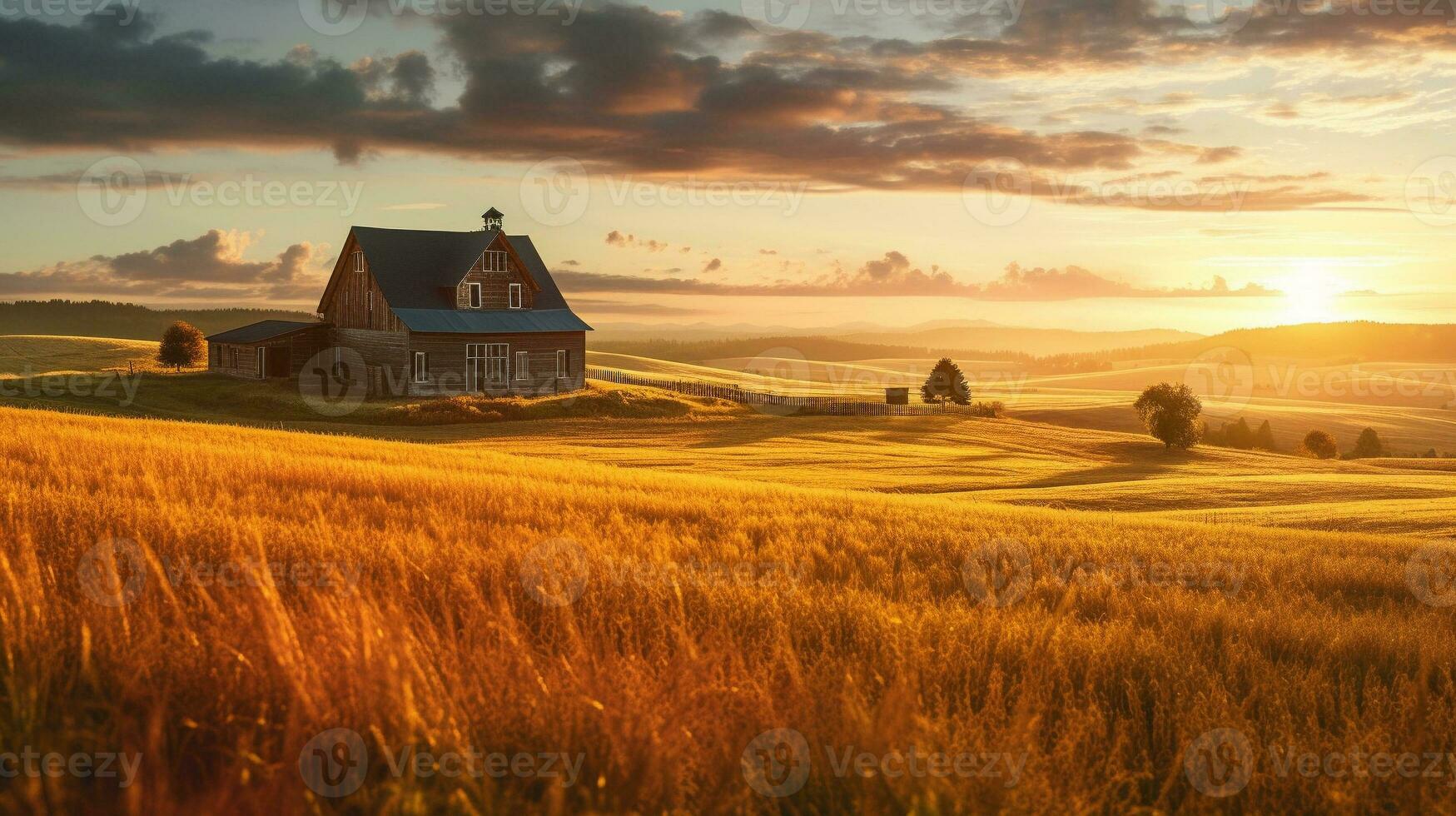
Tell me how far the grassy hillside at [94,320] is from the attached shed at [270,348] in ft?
398

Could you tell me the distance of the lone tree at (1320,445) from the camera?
2852 inches

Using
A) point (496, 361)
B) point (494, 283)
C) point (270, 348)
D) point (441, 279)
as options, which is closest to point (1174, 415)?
point (496, 361)

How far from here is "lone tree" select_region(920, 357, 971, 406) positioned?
237 feet

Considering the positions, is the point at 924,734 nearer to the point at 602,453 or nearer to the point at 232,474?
the point at 232,474

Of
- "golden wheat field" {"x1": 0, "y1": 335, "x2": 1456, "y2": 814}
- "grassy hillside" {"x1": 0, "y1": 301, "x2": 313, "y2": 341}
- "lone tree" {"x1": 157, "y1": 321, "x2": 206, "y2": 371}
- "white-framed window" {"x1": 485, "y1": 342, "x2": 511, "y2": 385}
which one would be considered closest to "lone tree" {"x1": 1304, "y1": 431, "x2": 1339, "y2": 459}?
"white-framed window" {"x1": 485, "y1": 342, "x2": 511, "y2": 385}

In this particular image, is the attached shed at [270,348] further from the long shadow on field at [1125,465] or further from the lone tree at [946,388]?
the long shadow on field at [1125,465]

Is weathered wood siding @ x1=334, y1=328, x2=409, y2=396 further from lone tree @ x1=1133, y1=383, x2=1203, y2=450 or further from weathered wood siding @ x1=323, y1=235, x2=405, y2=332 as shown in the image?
lone tree @ x1=1133, y1=383, x2=1203, y2=450

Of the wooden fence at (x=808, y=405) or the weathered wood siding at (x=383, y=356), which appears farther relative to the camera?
the wooden fence at (x=808, y=405)

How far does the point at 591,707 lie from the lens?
14.1ft

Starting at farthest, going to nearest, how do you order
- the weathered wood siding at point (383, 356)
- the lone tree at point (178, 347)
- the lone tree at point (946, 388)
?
the lone tree at point (946, 388), the lone tree at point (178, 347), the weathered wood siding at point (383, 356)

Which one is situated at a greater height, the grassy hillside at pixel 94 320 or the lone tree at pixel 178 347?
the grassy hillside at pixel 94 320

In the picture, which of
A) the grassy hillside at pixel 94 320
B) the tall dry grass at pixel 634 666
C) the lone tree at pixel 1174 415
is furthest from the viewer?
the grassy hillside at pixel 94 320

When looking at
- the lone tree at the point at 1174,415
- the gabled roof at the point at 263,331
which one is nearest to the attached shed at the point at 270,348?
the gabled roof at the point at 263,331

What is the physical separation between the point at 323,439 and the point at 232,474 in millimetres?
11310
